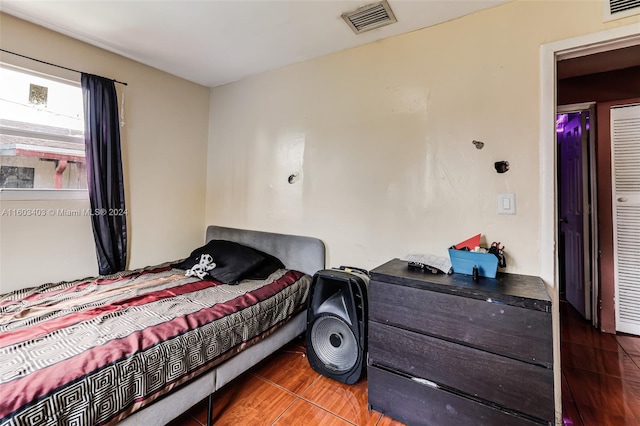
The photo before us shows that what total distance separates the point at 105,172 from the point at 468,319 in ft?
9.38

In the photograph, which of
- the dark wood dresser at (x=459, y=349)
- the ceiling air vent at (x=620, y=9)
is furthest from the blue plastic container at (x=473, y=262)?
the ceiling air vent at (x=620, y=9)

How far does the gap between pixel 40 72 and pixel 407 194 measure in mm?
2837

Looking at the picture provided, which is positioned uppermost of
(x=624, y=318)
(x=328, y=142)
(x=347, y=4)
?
(x=347, y=4)

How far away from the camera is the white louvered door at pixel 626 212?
98.3 inches

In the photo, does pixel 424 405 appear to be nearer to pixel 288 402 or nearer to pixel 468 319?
pixel 468 319

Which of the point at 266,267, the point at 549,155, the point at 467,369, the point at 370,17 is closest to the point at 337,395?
the point at 467,369

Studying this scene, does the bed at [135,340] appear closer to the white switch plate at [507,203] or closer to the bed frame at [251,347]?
the bed frame at [251,347]

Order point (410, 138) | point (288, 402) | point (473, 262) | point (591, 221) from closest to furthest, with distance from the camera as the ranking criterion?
1. point (473, 262)
2. point (288, 402)
3. point (410, 138)
4. point (591, 221)

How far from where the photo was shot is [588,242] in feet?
9.23

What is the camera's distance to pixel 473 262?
1589mm

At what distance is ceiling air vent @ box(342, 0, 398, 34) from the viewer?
1.80 metres

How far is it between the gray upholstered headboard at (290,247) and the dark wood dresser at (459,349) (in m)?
0.85

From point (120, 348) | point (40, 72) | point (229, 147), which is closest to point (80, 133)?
point (40, 72)

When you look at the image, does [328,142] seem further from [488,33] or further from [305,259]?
[488,33]
